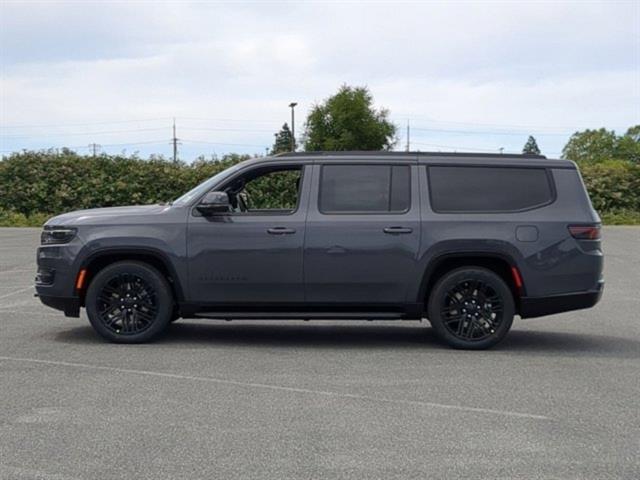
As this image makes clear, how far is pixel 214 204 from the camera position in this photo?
841cm

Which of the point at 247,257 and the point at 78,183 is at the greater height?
the point at 78,183

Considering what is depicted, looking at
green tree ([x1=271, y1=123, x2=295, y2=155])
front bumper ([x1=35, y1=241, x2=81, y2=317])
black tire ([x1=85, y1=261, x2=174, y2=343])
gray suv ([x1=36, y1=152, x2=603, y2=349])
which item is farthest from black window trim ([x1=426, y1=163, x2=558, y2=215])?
green tree ([x1=271, y1=123, x2=295, y2=155])

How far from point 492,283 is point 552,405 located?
89.0 inches

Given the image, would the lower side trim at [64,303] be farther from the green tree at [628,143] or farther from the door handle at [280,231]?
the green tree at [628,143]

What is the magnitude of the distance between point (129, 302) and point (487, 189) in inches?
145

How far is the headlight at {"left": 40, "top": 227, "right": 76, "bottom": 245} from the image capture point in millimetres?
8602

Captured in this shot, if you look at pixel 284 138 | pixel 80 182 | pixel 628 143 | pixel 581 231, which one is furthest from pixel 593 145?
pixel 581 231

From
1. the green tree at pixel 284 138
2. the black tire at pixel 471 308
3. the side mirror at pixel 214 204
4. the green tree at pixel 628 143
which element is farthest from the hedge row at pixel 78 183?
the green tree at pixel 628 143

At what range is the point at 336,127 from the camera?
9338 centimetres

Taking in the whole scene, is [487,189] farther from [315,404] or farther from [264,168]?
[315,404]

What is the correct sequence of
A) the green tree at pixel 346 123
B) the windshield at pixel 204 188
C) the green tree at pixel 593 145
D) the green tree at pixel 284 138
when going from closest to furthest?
the windshield at pixel 204 188
the green tree at pixel 346 123
the green tree at pixel 284 138
the green tree at pixel 593 145

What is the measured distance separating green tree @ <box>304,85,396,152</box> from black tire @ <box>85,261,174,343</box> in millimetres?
82736

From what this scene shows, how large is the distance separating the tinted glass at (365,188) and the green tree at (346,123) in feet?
271

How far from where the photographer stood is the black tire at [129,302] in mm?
8531
